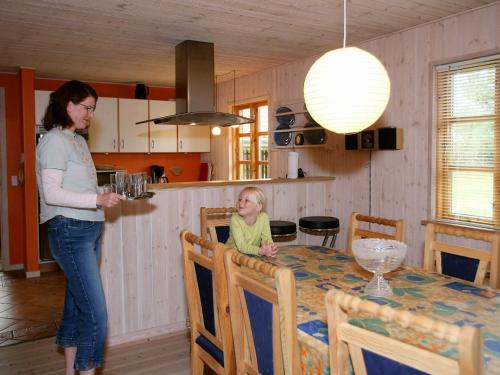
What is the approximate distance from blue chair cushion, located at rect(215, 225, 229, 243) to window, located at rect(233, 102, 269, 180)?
2.75 m

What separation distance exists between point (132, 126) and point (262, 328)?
5036 mm

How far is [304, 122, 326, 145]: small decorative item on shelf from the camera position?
14.7 feet

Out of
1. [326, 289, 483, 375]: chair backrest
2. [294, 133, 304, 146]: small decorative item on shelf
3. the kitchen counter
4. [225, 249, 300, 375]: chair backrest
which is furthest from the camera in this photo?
[294, 133, 304, 146]: small decorative item on shelf

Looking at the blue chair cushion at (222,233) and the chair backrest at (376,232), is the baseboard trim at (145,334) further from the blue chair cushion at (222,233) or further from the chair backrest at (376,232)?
the chair backrest at (376,232)

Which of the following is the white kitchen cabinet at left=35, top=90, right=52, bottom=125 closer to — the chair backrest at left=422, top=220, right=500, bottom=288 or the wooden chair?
the wooden chair

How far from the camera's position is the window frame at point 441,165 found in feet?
10.2

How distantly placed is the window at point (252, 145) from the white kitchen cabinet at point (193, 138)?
58cm

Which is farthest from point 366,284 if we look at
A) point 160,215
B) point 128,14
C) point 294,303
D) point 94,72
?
point 94,72

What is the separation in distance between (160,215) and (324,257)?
137 centimetres

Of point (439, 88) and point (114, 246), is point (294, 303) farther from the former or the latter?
point (439, 88)

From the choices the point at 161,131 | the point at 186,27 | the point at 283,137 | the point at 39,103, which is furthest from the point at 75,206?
the point at 161,131

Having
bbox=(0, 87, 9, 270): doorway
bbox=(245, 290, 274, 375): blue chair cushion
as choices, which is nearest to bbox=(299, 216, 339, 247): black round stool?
bbox=(245, 290, 274, 375): blue chair cushion

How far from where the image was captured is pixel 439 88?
347cm

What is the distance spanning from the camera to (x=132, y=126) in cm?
607
